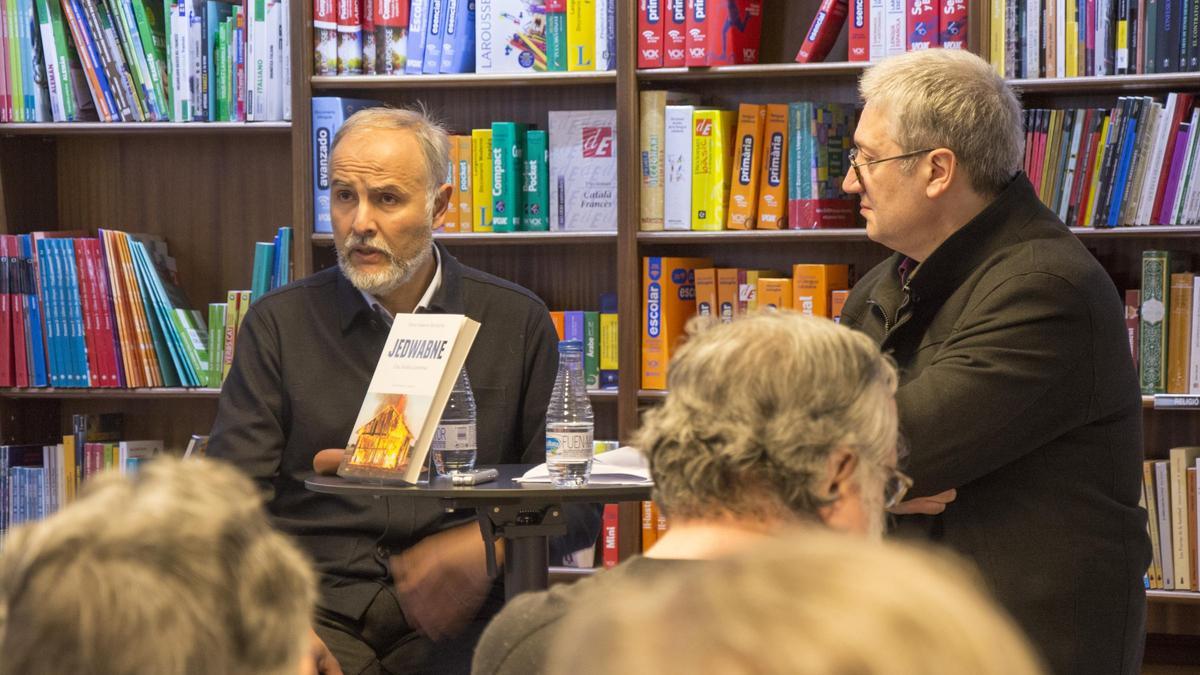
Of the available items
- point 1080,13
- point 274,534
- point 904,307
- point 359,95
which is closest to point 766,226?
point 1080,13

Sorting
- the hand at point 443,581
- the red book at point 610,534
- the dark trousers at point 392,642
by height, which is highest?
the hand at point 443,581

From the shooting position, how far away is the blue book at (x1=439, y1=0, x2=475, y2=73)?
12.7 feet

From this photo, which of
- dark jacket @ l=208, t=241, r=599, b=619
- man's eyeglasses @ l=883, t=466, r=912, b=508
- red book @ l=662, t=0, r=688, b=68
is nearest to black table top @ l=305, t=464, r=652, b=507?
dark jacket @ l=208, t=241, r=599, b=619

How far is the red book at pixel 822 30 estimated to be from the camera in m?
3.74

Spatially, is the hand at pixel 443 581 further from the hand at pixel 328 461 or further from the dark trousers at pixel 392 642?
the hand at pixel 328 461

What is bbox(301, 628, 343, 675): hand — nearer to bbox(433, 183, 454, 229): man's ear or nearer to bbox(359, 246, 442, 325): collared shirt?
bbox(359, 246, 442, 325): collared shirt

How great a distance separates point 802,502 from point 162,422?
337 centimetres

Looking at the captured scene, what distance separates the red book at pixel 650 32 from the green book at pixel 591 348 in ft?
2.30

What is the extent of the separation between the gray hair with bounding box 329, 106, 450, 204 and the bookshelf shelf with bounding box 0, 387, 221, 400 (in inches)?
53.4

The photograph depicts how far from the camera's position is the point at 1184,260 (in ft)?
11.9

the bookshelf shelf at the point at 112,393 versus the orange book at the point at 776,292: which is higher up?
the orange book at the point at 776,292

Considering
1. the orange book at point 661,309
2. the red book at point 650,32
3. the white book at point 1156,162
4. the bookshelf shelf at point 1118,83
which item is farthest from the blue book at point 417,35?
the white book at point 1156,162

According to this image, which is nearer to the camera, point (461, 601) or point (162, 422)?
point (461, 601)

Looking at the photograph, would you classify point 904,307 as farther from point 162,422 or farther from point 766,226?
point 162,422
